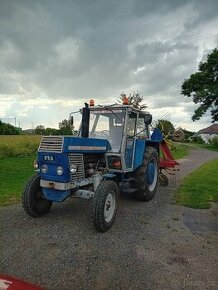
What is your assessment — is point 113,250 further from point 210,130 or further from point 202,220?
point 210,130

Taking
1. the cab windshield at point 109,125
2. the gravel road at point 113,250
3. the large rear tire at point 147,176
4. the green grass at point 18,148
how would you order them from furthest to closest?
the green grass at point 18,148 → the large rear tire at point 147,176 → the cab windshield at point 109,125 → the gravel road at point 113,250

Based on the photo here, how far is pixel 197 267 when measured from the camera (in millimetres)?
4973

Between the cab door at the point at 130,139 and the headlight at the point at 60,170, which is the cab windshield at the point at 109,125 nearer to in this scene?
the cab door at the point at 130,139

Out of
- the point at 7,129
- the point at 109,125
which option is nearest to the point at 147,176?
the point at 109,125

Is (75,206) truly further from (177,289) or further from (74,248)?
(177,289)

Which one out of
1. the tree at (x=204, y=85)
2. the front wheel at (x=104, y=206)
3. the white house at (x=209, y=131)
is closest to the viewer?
the front wheel at (x=104, y=206)

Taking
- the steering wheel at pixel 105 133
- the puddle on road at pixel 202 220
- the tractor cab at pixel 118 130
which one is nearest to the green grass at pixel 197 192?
the puddle on road at pixel 202 220

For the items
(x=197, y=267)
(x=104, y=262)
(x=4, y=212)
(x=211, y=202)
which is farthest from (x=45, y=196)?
(x=211, y=202)

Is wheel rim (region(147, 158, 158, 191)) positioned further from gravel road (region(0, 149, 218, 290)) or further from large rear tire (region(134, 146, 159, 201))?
gravel road (region(0, 149, 218, 290))

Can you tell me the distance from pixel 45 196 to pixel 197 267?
10.9ft

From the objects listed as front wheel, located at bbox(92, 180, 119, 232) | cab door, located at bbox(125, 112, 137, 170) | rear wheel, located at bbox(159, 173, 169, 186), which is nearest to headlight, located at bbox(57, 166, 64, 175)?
front wheel, located at bbox(92, 180, 119, 232)

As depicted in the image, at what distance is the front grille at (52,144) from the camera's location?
6.39m

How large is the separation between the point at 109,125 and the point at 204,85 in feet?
101

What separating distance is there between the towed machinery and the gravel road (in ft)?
1.64
